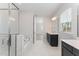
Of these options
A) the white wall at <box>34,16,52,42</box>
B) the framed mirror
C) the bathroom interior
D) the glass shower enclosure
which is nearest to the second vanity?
the bathroom interior

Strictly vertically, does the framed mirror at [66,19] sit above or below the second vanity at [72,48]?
above

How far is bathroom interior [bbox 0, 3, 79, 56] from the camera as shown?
10.6 ft

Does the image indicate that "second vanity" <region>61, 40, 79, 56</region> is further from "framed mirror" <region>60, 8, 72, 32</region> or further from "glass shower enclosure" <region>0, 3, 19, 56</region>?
"framed mirror" <region>60, 8, 72, 32</region>

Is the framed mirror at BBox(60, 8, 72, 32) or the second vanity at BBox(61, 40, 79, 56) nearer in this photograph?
the second vanity at BBox(61, 40, 79, 56)

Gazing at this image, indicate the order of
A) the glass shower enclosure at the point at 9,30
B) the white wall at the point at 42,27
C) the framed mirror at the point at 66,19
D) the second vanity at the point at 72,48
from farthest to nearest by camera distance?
the white wall at the point at 42,27
the framed mirror at the point at 66,19
the glass shower enclosure at the point at 9,30
the second vanity at the point at 72,48

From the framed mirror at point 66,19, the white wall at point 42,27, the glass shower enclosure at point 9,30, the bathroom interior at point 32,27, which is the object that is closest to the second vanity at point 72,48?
the bathroom interior at point 32,27

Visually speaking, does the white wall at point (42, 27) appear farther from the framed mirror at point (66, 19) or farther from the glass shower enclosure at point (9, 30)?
the glass shower enclosure at point (9, 30)

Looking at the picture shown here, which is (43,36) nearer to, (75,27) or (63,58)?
(75,27)

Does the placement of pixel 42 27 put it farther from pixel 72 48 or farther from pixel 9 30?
pixel 72 48

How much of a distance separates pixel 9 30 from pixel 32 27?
1.02m

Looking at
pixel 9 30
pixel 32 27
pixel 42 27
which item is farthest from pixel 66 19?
pixel 9 30

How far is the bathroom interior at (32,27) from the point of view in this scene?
3219 mm

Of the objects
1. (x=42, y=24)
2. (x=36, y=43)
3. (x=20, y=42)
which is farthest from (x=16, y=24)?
(x=36, y=43)

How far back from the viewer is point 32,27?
13.8 feet
